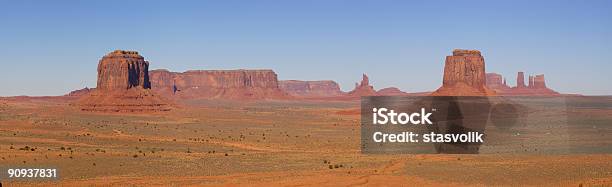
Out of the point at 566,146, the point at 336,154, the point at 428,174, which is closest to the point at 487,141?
the point at 566,146

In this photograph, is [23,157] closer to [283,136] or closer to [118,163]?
[118,163]

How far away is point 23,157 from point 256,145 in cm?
1796

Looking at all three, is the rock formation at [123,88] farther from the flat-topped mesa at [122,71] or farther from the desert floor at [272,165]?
the desert floor at [272,165]

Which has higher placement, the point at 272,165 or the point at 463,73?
the point at 463,73

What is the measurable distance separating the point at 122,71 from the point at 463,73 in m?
64.5

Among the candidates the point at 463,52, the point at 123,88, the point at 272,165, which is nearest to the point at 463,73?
the point at 463,52

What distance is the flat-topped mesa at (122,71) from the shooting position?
359 feet

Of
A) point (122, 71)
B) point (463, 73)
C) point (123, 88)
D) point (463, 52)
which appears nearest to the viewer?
point (123, 88)

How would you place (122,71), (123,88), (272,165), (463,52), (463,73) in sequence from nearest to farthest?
1. (272,165)
2. (123,88)
3. (122,71)
4. (463,73)
5. (463,52)

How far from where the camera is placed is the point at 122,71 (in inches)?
4333

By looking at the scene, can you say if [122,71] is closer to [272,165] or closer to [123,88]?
[123,88]

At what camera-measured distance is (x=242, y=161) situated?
34312mm

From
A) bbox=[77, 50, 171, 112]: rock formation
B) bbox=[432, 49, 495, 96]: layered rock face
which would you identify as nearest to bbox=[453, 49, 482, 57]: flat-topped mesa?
bbox=[432, 49, 495, 96]: layered rock face

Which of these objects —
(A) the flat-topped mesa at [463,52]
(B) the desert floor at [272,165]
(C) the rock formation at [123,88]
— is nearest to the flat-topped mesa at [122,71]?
(C) the rock formation at [123,88]
